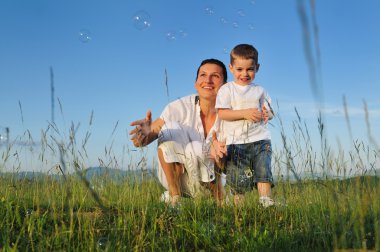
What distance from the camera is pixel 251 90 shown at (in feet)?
16.6

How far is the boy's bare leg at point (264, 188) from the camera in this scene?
475 cm

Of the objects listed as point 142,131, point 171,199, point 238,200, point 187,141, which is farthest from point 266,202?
point 142,131

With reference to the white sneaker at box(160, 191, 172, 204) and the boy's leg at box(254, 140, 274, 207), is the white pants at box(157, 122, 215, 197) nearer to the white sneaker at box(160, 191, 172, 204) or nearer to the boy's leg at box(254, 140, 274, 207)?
the white sneaker at box(160, 191, 172, 204)

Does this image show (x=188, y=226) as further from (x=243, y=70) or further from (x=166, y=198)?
(x=243, y=70)

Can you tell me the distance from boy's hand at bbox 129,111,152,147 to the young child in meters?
0.89

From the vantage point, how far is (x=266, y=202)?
4.36 metres

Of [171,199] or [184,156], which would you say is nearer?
[171,199]

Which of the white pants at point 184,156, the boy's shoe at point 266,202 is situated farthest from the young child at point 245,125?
the white pants at point 184,156

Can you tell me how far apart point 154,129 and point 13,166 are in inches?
71.8

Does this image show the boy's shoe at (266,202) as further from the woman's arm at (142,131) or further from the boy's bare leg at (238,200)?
the woman's arm at (142,131)

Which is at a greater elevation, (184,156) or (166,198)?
(184,156)

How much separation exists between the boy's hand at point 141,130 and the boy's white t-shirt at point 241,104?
0.89 meters

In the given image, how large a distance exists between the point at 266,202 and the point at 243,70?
1694 millimetres

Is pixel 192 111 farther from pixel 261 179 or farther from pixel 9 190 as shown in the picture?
pixel 9 190
